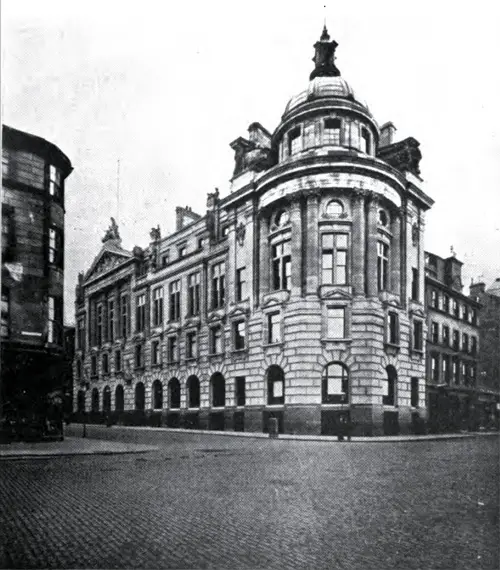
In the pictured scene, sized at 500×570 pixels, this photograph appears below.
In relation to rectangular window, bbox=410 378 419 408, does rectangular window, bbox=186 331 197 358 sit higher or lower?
higher

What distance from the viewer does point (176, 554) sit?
5.98 metres

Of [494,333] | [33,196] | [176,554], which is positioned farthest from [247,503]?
[33,196]

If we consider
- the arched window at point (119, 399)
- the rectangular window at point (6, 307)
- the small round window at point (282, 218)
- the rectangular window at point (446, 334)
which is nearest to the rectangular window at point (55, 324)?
the rectangular window at point (6, 307)

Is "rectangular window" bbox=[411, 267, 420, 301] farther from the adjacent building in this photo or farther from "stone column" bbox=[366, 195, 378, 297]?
the adjacent building

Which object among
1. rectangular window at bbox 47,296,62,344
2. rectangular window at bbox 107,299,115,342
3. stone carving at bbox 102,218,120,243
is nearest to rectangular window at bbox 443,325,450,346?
rectangular window at bbox 107,299,115,342

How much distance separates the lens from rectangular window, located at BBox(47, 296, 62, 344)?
11.4 metres

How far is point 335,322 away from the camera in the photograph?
A: 1467cm

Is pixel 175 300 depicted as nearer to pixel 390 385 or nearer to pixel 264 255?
pixel 264 255

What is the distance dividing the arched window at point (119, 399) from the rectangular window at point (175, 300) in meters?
2.65

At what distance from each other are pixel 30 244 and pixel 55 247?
0.50m

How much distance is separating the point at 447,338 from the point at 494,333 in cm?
903

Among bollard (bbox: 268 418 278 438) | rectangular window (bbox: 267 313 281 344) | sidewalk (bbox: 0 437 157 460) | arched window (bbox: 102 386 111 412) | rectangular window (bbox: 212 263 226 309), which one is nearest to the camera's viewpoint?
sidewalk (bbox: 0 437 157 460)

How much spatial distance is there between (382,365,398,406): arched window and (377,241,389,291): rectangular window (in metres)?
2.13

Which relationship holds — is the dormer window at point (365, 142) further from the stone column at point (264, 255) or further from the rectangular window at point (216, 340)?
the rectangular window at point (216, 340)
